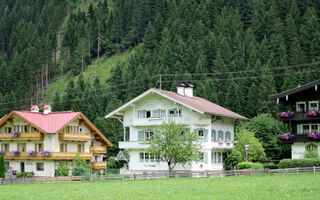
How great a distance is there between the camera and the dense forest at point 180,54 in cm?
10025

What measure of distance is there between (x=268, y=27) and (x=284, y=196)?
114813 mm

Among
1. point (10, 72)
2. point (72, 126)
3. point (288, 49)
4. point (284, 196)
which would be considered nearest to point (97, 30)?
point (10, 72)

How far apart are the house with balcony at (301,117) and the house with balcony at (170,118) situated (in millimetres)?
7532

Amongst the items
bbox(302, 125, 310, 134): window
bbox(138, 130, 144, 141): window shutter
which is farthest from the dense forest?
bbox(302, 125, 310, 134): window

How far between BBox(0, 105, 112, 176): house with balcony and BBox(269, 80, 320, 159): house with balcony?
26758mm

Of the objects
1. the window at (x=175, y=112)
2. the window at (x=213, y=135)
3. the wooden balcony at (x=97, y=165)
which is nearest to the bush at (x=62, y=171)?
the wooden balcony at (x=97, y=165)

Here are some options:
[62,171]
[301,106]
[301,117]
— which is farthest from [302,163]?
[62,171]

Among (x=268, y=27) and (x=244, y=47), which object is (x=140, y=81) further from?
(x=268, y=27)

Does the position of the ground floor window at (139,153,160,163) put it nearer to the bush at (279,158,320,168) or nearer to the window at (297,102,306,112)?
the bush at (279,158,320,168)

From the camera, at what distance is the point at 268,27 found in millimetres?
134750

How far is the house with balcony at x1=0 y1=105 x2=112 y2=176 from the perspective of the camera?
66.9 m

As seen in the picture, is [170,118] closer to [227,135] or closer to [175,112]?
[175,112]

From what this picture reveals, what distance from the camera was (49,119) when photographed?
6962 centimetres

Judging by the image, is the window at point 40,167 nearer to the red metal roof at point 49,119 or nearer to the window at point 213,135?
the red metal roof at point 49,119
